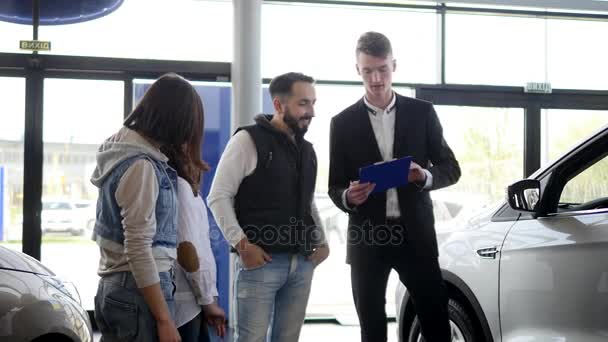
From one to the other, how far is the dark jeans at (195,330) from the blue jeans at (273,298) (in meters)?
0.65

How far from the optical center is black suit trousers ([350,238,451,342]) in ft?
10.5

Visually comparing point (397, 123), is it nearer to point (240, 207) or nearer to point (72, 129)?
point (240, 207)

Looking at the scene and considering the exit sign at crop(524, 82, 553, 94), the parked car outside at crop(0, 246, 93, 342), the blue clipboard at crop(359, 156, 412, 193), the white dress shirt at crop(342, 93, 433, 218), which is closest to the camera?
the parked car outside at crop(0, 246, 93, 342)

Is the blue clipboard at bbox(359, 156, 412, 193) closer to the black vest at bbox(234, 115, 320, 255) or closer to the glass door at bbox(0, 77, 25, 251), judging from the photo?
the black vest at bbox(234, 115, 320, 255)

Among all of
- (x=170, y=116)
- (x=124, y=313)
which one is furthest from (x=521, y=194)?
(x=124, y=313)

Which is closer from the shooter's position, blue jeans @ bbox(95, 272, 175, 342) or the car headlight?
blue jeans @ bbox(95, 272, 175, 342)

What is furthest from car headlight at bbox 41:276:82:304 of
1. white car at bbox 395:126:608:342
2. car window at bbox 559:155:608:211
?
car window at bbox 559:155:608:211

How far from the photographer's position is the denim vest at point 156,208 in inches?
81.8

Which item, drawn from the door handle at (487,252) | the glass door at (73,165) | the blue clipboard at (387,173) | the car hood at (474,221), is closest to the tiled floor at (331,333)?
the glass door at (73,165)

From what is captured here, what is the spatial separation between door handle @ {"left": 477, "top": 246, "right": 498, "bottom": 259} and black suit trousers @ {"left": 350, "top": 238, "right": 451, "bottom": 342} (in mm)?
241

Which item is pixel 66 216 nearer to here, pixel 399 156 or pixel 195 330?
pixel 399 156

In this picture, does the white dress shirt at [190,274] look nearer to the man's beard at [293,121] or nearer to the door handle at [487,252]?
the man's beard at [293,121]

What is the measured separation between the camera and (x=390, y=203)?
3.27 metres

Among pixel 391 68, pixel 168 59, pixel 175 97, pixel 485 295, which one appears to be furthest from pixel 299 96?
pixel 168 59
